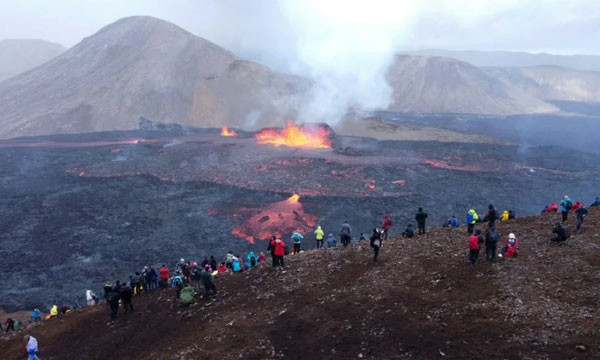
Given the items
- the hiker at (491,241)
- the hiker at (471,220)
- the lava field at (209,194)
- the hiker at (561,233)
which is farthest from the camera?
the lava field at (209,194)

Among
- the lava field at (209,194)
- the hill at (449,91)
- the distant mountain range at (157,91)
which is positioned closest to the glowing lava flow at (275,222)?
the lava field at (209,194)

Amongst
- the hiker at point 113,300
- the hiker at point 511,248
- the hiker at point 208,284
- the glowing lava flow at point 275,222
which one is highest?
the hiker at point 511,248

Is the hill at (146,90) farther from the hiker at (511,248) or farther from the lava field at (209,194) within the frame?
the hiker at (511,248)

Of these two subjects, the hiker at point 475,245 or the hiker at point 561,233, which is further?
the hiker at point 561,233

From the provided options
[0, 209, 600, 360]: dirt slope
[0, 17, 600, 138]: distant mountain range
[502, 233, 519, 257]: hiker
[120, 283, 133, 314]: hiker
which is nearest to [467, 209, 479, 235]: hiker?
[0, 209, 600, 360]: dirt slope

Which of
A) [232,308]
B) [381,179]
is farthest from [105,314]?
[381,179]

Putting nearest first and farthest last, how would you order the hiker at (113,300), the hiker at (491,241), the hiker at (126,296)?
the hiker at (491,241) → the hiker at (113,300) → the hiker at (126,296)

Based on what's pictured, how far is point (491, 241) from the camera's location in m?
16.1

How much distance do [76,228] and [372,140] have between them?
178 ft

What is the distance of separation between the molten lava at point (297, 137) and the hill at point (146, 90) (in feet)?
43.6

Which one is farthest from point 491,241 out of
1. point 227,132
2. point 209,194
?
point 227,132

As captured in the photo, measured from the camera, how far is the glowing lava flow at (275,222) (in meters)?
36.5

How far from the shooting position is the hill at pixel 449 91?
14000 cm

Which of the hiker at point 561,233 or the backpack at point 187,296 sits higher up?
the hiker at point 561,233
